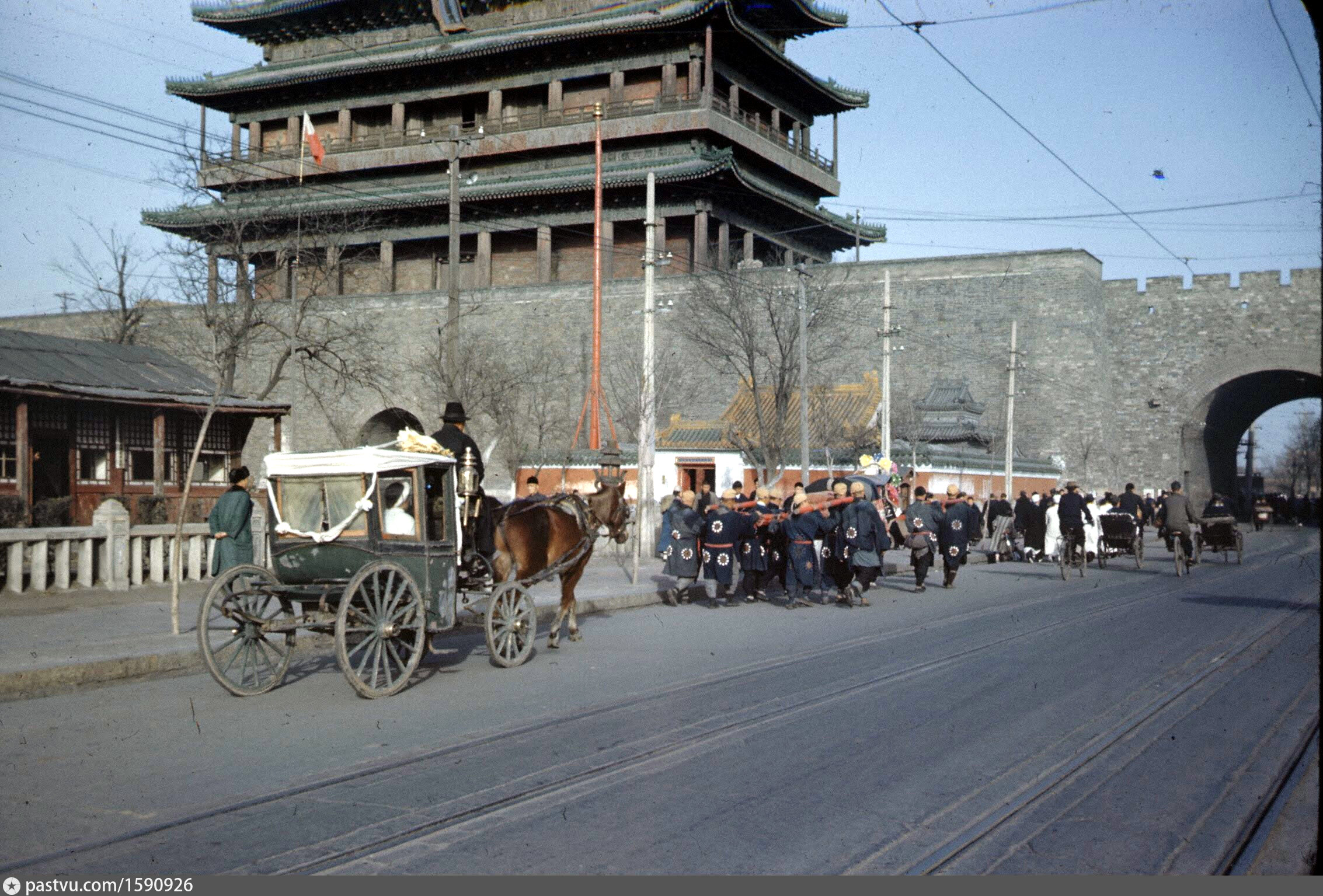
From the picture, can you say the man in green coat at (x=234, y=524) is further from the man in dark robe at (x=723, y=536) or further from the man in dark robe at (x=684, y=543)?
the man in dark robe at (x=723, y=536)

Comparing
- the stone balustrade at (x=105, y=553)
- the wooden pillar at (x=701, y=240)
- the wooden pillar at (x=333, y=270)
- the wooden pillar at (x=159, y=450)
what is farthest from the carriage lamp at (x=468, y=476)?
the wooden pillar at (x=701, y=240)

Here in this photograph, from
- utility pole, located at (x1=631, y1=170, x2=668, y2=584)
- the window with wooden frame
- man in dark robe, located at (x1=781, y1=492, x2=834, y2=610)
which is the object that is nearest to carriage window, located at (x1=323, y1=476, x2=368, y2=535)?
man in dark robe, located at (x1=781, y1=492, x2=834, y2=610)

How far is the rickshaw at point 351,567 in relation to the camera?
888 cm

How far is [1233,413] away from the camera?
48.9 m

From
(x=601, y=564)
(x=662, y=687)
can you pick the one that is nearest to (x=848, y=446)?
(x=601, y=564)

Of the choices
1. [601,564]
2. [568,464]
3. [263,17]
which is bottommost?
[601,564]

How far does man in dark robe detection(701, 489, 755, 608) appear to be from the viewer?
16797 mm

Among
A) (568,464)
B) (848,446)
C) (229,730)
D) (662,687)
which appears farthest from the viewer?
(848,446)

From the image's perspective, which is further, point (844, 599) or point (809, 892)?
point (844, 599)

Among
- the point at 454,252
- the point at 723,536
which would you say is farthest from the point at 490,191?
the point at 723,536

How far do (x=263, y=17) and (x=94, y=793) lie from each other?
53552 millimetres

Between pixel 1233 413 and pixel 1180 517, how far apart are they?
2983 cm

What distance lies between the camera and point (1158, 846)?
16.9 ft

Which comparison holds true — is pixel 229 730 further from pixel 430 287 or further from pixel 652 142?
pixel 430 287
